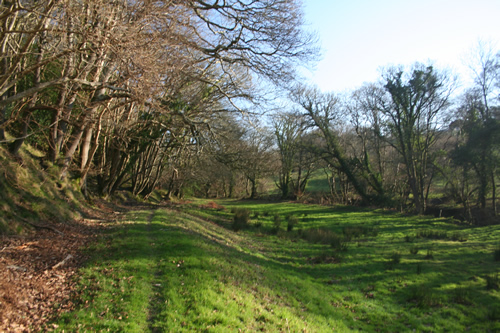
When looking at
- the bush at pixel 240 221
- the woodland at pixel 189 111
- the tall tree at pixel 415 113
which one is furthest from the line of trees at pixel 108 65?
the tall tree at pixel 415 113

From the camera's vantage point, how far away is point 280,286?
8.10m

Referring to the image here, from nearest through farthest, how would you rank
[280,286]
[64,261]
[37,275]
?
[37,275]
[64,261]
[280,286]

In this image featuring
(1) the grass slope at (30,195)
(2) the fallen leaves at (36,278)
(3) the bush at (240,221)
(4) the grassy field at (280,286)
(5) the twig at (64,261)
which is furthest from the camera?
(3) the bush at (240,221)

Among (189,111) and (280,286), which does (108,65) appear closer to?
(189,111)

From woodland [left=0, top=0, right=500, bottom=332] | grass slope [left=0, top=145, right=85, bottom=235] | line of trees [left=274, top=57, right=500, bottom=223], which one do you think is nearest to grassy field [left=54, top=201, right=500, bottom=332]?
woodland [left=0, top=0, right=500, bottom=332]

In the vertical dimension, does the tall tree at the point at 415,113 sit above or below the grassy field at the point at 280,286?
above

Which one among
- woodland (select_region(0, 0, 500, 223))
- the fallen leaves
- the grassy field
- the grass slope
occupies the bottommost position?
the grassy field

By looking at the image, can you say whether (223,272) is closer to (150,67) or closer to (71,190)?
(150,67)

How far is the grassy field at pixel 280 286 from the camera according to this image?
5105mm

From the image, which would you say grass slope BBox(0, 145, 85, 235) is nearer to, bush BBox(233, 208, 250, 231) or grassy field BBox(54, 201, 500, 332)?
grassy field BBox(54, 201, 500, 332)

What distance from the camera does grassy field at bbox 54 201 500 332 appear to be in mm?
5105

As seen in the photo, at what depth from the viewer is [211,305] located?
5508mm

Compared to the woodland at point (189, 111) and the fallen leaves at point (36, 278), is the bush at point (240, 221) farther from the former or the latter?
the fallen leaves at point (36, 278)

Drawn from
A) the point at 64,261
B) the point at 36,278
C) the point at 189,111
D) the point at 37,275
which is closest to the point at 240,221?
the point at 189,111
